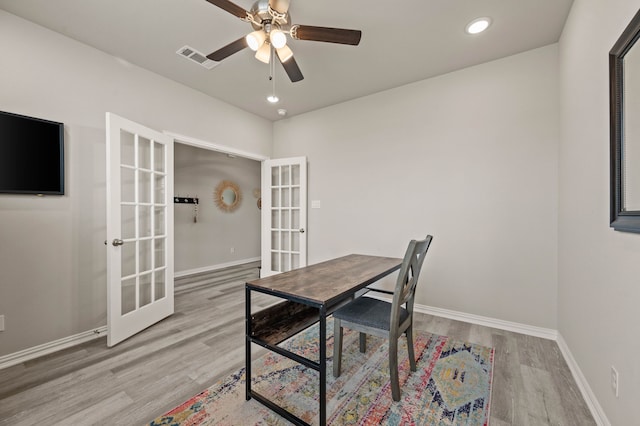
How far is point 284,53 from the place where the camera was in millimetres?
2004

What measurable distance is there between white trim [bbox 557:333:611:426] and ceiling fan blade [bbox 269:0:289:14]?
119 inches

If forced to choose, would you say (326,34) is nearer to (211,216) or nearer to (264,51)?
(264,51)

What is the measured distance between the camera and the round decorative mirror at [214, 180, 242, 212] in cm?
551

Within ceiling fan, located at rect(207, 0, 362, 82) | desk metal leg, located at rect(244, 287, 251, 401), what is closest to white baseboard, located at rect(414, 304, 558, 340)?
desk metal leg, located at rect(244, 287, 251, 401)

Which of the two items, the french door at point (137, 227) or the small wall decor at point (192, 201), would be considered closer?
the french door at point (137, 227)

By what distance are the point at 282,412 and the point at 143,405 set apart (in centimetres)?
89

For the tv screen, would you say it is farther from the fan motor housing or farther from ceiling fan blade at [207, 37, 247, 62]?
the fan motor housing

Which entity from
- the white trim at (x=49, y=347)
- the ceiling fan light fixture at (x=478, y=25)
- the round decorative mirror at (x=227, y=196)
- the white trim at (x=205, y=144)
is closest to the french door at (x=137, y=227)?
the white trim at (x=205, y=144)

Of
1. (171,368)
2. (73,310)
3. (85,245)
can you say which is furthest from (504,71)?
(73,310)

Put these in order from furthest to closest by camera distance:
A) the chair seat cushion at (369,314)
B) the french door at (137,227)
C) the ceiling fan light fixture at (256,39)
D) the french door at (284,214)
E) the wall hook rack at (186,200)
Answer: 1. the wall hook rack at (186,200)
2. the french door at (284,214)
3. the french door at (137,227)
4. the ceiling fan light fixture at (256,39)
5. the chair seat cushion at (369,314)

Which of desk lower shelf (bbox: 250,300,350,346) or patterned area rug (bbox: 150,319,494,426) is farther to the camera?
desk lower shelf (bbox: 250,300,350,346)

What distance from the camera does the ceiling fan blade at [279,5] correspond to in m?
1.68

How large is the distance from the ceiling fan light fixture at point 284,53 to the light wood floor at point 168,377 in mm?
2435

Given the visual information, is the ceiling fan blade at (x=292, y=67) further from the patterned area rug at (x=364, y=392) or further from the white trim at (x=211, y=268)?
the white trim at (x=211, y=268)
